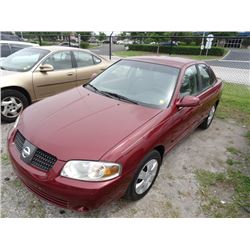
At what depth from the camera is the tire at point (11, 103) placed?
414 cm

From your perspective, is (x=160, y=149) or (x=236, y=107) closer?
(x=160, y=149)

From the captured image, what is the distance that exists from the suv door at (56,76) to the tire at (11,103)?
38 cm

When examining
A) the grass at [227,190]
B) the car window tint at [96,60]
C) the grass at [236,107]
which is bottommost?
the grass at [236,107]

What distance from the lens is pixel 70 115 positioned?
259cm

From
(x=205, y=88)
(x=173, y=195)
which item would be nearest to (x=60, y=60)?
(x=205, y=88)

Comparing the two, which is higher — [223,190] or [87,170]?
[87,170]

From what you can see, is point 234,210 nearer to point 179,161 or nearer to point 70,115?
point 179,161

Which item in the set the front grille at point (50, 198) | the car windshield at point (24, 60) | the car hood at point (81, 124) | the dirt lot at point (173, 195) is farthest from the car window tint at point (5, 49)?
the front grille at point (50, 198)

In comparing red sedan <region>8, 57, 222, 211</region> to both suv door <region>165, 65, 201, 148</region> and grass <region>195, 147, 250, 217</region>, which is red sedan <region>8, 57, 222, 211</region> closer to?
suv door <region>165, 65, 201, 148</region>

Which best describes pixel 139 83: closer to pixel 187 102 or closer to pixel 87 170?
pixel 187 102

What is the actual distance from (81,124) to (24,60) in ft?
10.7

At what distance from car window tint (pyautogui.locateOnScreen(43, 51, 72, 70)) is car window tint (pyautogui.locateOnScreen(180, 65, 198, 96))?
9.75 feet

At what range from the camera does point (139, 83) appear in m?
3.14

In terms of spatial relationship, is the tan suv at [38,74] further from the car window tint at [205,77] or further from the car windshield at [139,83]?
the car window tint at [205,77]
